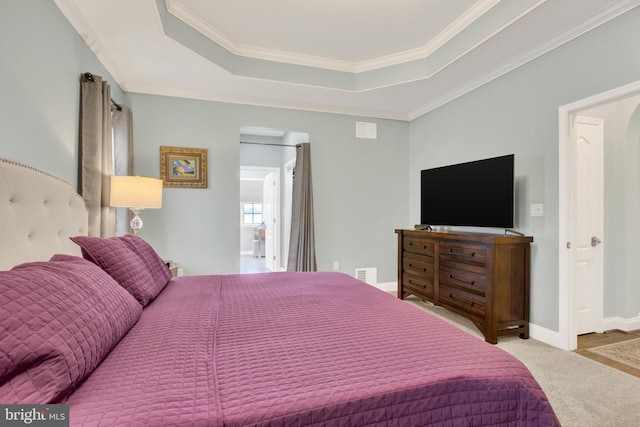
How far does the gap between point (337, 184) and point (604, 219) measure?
2.84 meters

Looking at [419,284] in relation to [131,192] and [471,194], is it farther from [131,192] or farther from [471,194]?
[131,192]

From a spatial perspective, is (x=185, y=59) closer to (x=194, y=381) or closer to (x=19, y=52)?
(x=19, y=52)

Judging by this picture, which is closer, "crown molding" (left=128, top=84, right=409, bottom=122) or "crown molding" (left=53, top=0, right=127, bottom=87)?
"crown molding" (left=53, top=0, right=127, bottom=87)

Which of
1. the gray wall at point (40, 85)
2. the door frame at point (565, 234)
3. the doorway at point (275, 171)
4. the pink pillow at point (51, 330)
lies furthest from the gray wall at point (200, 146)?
the door frame at point (565, 234)

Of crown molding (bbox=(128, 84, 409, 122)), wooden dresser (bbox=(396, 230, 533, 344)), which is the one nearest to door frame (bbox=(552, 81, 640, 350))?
wooden dresser (bbox=(396, 230, 533, 344))

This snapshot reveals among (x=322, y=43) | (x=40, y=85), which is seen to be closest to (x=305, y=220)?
(x=322, y=43)

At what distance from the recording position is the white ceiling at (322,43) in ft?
8.01

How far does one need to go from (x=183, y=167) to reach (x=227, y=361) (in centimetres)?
328

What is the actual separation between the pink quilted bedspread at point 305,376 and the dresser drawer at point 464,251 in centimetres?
179

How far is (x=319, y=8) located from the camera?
2.74m

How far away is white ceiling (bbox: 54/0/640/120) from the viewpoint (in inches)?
96.1

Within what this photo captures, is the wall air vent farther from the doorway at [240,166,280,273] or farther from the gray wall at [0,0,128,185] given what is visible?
the gray wall at [0,0,128,185]

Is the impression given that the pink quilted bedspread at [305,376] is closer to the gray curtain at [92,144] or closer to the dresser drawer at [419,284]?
the gray curtain at [92,144]

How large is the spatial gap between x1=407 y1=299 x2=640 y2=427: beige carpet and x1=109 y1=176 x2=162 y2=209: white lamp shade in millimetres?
3269
